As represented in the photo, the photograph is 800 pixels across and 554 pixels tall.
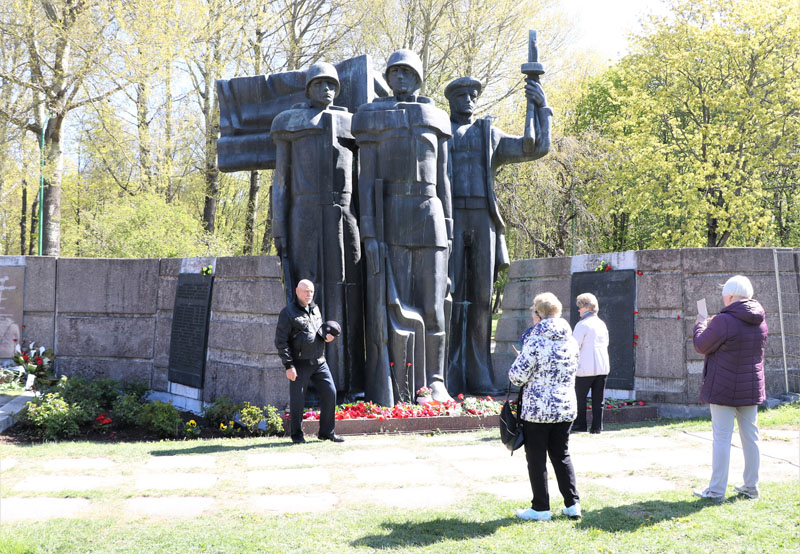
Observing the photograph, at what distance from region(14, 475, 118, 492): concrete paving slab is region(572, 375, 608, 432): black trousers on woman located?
4.38 meters

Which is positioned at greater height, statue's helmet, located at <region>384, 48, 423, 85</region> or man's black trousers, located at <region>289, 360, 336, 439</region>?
statue's helmet, located at <region>384, 48, 423, 85</region>

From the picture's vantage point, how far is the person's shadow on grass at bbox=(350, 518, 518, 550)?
4.20 m

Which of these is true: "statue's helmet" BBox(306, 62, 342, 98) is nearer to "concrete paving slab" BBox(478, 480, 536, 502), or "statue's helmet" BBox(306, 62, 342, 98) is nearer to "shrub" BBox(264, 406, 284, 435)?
"shrub" BBox(264, 406, 284, 435)

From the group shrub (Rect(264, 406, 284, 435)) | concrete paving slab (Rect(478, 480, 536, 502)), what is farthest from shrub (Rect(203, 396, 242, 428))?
concrete paving slab (Rect(478, 480, 536, 502))

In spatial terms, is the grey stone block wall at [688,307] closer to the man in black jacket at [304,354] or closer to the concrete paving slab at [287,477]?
the man in black jacket at [304,354]

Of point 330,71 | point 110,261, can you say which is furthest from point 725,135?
point 110,261

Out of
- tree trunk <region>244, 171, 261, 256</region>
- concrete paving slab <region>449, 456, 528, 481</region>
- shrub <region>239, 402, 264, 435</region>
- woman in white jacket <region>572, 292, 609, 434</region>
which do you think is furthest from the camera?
tree trunk <region>244, 171, 261, 256</region>

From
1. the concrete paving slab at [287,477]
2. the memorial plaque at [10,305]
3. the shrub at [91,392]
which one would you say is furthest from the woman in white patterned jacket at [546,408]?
the memorial plaque at [10,305]

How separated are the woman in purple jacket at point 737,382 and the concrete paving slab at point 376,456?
246cm

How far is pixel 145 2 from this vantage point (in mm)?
18172

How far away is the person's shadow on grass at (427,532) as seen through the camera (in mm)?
4199

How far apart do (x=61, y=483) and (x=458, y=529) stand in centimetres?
315

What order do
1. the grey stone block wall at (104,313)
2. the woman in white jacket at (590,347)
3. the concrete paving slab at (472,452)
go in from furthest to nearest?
the grey stone block wall at (104,313) → the woman in white jacket at (590,347) → the concrete paving slab at (472,452)

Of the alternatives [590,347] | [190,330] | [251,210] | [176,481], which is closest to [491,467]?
[590,347]
